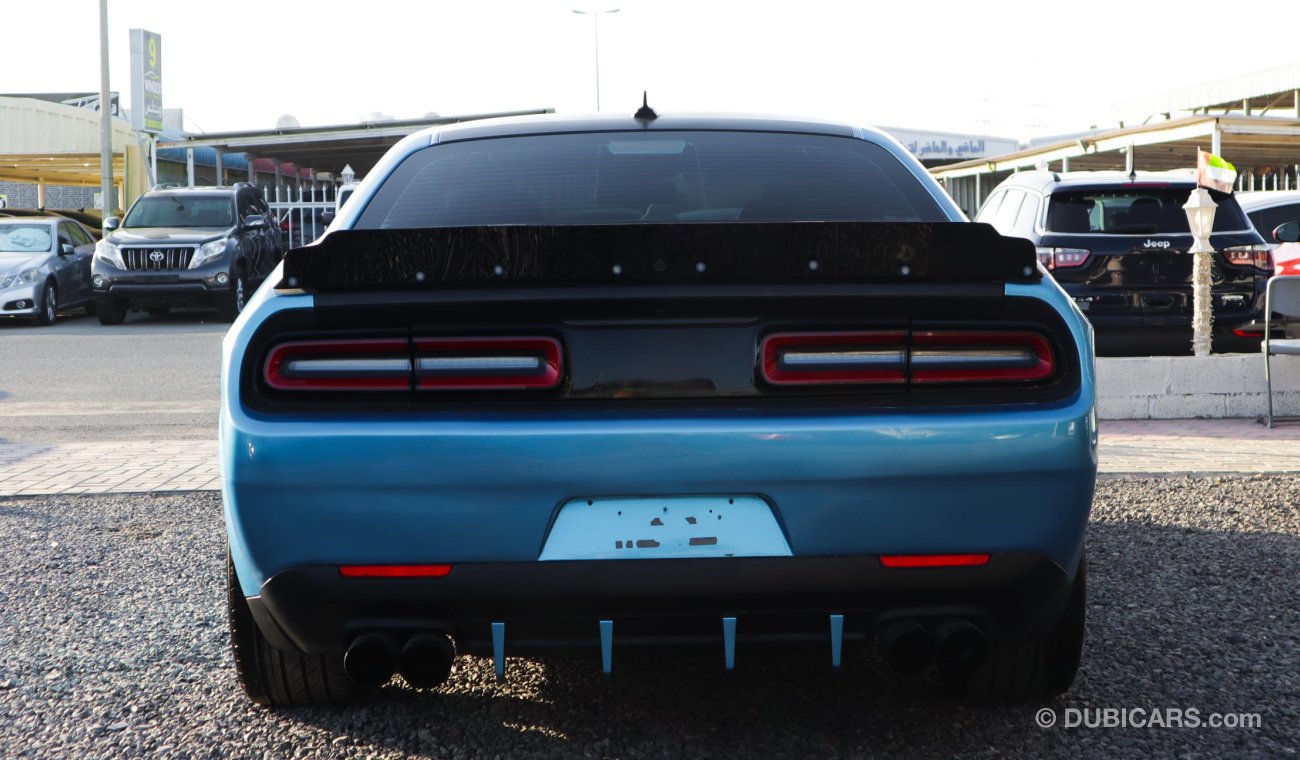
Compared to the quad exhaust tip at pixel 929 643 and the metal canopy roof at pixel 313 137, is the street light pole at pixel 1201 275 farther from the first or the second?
the metal canopy roof at pixel 313 137

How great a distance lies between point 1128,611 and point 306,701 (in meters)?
2.48

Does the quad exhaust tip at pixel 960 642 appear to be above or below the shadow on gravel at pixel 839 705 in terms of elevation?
above

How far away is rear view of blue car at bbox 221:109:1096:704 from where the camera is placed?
8.63ft

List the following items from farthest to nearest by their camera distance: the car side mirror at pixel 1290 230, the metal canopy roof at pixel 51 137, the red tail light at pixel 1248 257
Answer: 1. the metal canopy roof at pixel 51 137
2. the car side mirror at pixel 1290 230
3. the red tail light at pixel 1248 257

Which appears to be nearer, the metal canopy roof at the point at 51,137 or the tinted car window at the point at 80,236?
the tinted car window at the point at 80,236

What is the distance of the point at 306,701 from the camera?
3.34 m

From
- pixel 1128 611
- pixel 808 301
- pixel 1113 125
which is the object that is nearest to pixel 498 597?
pixel 808 301

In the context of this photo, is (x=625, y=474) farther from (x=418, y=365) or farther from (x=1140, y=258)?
(x=1140, y=258)

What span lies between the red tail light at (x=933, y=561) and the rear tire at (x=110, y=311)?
57.1 feet

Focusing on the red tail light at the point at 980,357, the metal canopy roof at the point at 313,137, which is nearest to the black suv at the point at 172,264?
the metal canopy roof at the point at 313,137

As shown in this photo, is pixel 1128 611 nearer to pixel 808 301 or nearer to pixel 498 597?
pixel 808 301

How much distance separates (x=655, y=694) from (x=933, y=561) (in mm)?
1035

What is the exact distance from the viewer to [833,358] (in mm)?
2727

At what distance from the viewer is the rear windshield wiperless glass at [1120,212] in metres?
10.2
